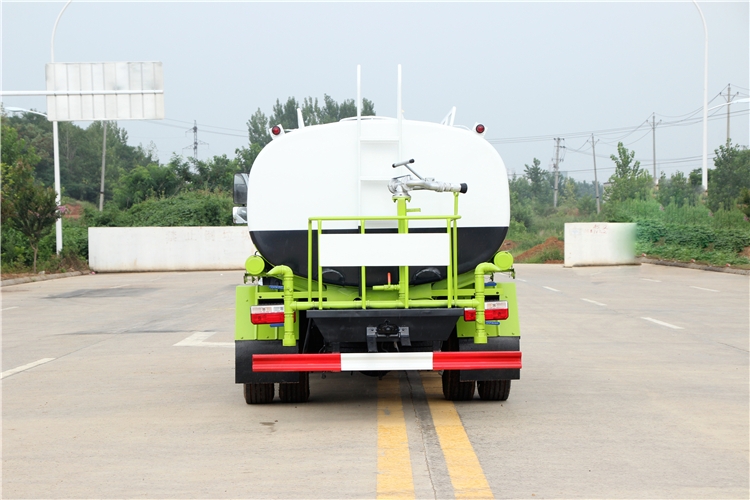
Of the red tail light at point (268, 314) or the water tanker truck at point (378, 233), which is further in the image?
the red tail light at point (268, 314)

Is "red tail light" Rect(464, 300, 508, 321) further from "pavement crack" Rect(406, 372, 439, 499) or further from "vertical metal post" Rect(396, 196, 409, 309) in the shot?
"pavement crack" Rect(406, 372, 439, 499)

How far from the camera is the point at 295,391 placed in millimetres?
8383

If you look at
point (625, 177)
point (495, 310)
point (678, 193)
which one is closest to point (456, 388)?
point (495, 310)

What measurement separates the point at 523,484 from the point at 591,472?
0.55 meters

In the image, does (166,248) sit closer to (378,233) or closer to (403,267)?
(378,233)

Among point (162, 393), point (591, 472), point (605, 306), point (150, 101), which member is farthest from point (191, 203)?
point (591, 472)

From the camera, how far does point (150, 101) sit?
90.4ft

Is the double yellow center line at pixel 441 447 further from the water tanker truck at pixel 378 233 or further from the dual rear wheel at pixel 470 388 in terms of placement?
the water tanker truck at pixel 378 233

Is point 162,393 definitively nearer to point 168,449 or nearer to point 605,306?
point 168,449

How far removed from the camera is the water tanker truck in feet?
24.5

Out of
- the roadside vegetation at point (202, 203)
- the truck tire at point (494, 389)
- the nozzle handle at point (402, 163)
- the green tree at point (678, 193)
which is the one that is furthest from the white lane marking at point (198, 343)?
the green tree at point (678, 193)

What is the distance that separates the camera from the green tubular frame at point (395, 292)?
7395 mm

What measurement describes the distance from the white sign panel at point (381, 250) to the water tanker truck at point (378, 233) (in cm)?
15

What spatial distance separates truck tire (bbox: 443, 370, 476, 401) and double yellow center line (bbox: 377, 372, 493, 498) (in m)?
0.10
